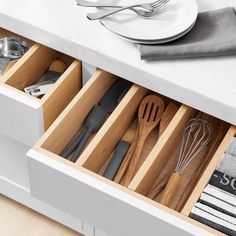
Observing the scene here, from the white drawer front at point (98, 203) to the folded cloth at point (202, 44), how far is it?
266mm

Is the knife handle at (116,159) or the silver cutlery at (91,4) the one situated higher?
the silver cutlery at (91,4)

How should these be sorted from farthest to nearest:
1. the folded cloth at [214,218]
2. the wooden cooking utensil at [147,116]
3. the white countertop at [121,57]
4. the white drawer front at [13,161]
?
the white drawer front at [13,161] < the wooden cooking utensil at [147,116] < the white countertop at [121,57] < the folded cloth at [214,218]

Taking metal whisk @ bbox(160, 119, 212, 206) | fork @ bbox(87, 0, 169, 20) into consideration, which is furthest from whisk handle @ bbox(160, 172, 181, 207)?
fork @ bbox(87, 0, 169, 20)

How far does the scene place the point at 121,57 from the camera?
1.08 m

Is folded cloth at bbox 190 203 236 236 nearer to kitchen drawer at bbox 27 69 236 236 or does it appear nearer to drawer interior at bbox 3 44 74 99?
kitchen drawer at bbox 27 69 236 236

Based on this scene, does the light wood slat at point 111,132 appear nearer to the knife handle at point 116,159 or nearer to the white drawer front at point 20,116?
the knife handle at point 116,159

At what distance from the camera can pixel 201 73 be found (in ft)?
3.47

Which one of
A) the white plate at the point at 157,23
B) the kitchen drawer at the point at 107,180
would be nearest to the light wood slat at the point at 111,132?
the kitchen drawer at the point at 107,180

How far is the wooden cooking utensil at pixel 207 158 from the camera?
3.55ft

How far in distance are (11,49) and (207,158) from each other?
489 mm

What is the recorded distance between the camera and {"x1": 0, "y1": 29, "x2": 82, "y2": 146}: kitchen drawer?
1.08 m

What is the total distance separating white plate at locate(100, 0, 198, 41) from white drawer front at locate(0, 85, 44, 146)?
22 cm

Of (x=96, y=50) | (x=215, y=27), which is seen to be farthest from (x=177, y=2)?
(x=96, y=50)

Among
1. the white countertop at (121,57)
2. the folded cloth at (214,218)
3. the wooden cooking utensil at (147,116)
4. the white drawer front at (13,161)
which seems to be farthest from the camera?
the white drawer front at (13,161)
